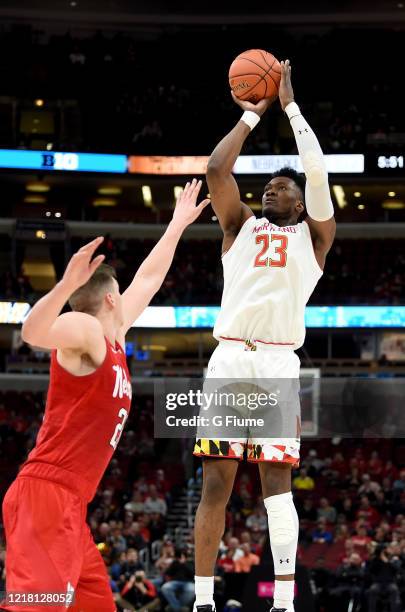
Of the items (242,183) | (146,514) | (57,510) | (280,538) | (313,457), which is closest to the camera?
(57,510)

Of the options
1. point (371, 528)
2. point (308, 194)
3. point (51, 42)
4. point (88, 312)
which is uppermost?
point (51, 42)

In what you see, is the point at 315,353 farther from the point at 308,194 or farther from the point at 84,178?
the point at 308,194

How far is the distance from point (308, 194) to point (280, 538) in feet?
6.62

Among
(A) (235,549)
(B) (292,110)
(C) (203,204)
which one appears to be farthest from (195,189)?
(A) (235,549)

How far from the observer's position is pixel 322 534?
18.5 m

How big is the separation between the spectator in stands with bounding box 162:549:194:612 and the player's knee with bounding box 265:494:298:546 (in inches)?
347

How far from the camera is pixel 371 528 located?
1923 cm

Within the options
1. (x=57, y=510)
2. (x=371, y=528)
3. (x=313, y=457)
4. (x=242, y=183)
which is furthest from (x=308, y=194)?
(x=242, y=183)

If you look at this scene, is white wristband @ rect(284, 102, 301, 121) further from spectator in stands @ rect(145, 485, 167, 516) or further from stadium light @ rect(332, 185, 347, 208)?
stadium light @ rect(332, 185, 347, 208)

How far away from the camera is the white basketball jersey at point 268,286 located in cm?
620

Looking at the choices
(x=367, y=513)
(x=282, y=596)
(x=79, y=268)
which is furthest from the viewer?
(x=367, y=513)

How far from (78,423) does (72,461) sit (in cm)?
19

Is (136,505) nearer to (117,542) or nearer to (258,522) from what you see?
(258,522)

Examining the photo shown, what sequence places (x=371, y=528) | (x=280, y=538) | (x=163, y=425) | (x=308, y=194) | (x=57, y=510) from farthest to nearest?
(x=371, y=528), (x=163, y=425), (x=308, y=194), (x=280, y=538), (x=57, y=510)
